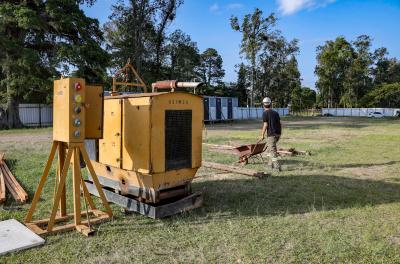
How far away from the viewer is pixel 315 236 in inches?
187

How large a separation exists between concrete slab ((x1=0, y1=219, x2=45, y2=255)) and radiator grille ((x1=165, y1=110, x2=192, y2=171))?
1995 mm

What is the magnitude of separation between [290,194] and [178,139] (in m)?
2.58

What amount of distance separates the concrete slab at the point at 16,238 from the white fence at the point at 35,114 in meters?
27.3

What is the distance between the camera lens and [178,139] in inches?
227

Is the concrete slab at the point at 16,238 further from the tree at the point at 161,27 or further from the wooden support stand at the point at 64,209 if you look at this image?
the tree at the point at 161,27

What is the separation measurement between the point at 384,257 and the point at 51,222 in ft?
13.2

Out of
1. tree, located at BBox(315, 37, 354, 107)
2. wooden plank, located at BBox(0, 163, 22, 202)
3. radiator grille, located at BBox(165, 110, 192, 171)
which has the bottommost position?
wooden plank, located at BBox(0, 163, 22, 202)

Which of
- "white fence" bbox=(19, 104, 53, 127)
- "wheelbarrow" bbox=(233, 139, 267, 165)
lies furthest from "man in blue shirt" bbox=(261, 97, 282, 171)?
"white fence" bbox=(19, 104, 53, 127)

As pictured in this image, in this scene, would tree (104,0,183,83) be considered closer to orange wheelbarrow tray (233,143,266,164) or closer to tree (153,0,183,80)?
tree (153,0,183,80)

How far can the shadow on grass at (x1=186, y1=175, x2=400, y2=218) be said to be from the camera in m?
6.02

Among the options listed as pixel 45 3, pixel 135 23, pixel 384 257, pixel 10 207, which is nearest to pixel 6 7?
pixel 45 3

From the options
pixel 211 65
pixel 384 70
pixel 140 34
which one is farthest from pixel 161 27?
pixel 384 70

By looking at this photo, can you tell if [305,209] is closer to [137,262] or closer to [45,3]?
[137,262]

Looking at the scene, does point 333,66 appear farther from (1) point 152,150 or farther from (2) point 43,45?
(1) point 152,150
